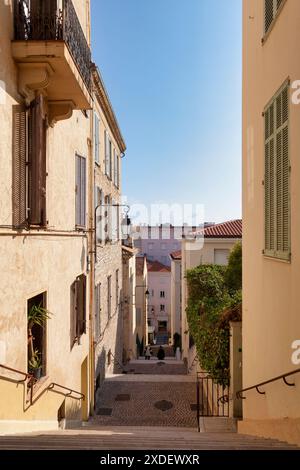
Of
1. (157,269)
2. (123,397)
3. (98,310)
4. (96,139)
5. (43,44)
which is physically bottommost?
(123,397)

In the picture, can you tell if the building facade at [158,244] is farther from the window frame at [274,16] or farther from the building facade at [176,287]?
the window frame at [274,16]

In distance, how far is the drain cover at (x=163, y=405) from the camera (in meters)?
13.2

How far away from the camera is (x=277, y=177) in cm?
546

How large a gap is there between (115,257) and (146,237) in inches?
2239

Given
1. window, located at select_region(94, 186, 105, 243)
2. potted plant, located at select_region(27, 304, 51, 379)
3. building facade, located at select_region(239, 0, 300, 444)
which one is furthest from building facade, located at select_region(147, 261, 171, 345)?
potted plant, located at select_region(27, 304, 51, 379)

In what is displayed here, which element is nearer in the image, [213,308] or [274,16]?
[274,16]

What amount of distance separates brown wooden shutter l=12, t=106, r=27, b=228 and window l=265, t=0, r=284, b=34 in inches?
162

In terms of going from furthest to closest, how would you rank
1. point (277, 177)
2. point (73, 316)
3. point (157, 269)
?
point (157, 269)
point (73, 316)
point (277, 177)

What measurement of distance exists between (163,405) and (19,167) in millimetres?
10609

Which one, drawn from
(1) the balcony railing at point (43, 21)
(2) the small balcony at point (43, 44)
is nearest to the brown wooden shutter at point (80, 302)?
(2) the small balcony at point (43, 44)

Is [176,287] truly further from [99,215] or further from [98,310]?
[99,215]

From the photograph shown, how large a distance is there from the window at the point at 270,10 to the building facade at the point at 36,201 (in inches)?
127

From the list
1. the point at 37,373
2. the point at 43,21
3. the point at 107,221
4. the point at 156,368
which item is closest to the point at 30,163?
the point at 43,21

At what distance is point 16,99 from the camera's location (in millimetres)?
5898
